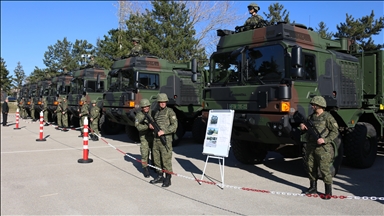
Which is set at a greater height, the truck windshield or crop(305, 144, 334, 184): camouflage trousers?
the truck windshield

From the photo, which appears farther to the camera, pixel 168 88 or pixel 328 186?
pixel 168 88

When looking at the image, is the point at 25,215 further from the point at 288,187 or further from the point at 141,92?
the point at 141,92

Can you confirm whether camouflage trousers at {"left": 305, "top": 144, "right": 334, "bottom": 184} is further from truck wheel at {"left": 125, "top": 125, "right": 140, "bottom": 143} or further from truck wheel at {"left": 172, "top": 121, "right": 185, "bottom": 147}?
truck wheel at {"left": 125, "top": 125, "right": 140, "bottom": 143}

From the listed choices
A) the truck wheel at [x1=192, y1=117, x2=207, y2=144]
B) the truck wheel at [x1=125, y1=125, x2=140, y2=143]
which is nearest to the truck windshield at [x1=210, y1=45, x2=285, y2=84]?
the truck wheel at [x1=192, y1=117, x2=207, y2=144]

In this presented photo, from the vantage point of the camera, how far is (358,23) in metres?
20.8

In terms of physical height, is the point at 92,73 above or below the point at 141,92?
above

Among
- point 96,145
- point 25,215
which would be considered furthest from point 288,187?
point 96,145

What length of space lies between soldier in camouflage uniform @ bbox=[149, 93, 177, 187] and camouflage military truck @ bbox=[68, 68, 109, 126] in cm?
900

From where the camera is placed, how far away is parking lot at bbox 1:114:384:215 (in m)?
4.85

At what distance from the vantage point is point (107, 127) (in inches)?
569

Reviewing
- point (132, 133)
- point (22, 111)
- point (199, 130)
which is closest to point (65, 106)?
point (132, 133)

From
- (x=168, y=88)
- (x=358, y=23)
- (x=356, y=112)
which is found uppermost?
(x=358, y=23)

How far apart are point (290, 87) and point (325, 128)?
93 centimetres

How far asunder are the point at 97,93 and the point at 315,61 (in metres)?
10.9
